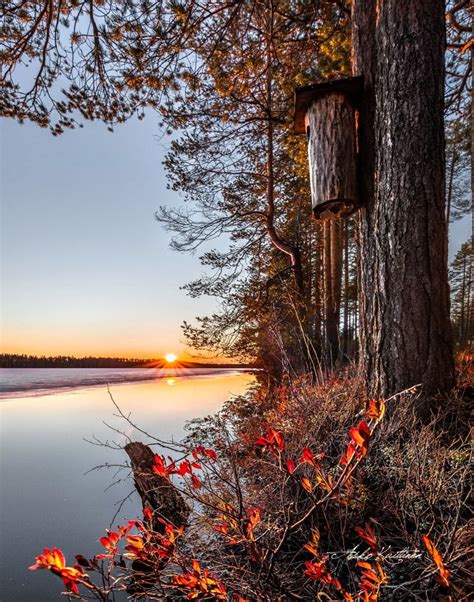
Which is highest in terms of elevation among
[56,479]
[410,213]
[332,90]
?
[332,90]

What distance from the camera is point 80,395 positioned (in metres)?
13.1

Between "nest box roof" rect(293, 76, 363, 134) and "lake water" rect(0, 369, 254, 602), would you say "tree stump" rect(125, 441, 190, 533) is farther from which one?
"nest box roof" rect(293, 76, 363, 134)

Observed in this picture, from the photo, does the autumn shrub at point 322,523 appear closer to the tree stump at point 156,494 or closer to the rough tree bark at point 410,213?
the rough tree bark at point 410,213

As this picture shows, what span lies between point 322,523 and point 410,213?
2.57 m

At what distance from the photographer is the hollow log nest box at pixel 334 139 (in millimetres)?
3170

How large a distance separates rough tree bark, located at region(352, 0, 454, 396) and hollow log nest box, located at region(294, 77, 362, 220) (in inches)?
9.6

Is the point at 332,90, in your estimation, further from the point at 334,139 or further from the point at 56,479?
the point at 56,479

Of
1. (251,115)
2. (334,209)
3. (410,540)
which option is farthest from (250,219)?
(410,540)

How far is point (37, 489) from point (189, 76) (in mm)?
6861

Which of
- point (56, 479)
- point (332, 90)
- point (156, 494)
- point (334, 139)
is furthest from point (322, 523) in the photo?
point (56, 479)

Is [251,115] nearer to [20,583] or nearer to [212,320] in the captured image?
[212,320]

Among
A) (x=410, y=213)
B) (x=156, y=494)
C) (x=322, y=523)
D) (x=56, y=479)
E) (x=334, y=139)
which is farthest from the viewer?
(x=56, y=479)

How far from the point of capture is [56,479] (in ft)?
18.0

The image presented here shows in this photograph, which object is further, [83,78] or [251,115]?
[251,115]
